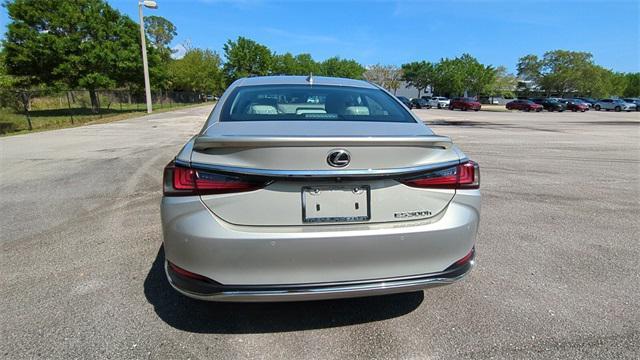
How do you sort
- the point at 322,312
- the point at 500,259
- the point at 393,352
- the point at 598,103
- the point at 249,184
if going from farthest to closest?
the point at 598,103 → the point at 500,259 → the point at 322,312 → the point at 393,352 → the point at 249,184

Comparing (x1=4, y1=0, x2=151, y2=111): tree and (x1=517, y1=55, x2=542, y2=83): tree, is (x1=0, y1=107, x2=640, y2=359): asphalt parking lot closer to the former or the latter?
(x1=4, y1=0, x2=151, y2=111): tree

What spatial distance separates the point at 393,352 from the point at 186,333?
4.33ft

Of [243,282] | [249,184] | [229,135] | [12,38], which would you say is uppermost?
[12,38]

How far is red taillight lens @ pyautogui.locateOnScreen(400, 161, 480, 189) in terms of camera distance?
2.12 metres

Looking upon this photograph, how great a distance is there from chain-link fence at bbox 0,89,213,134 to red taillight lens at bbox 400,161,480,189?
749 inches

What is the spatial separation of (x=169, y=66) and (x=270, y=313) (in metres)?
67.0

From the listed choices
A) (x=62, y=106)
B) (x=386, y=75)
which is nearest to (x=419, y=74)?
(x=386, y=75)

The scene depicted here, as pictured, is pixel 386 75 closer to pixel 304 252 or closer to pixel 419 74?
pixel 419 74

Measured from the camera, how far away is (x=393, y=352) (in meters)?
2.26

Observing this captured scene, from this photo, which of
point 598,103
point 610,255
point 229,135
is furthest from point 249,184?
point 598,103

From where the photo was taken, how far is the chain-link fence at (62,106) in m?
17.2

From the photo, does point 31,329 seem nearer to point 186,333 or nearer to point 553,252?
point 186,333

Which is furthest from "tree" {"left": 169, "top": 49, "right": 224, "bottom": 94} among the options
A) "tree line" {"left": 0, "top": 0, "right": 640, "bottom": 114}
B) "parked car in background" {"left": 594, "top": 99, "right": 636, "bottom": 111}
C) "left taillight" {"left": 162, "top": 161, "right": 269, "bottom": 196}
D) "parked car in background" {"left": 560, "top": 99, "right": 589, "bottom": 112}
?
"left taillight" {"left": 162, "top": 161, "right": 269, "bottom": 196}

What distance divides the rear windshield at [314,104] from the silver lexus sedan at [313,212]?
51 cm
